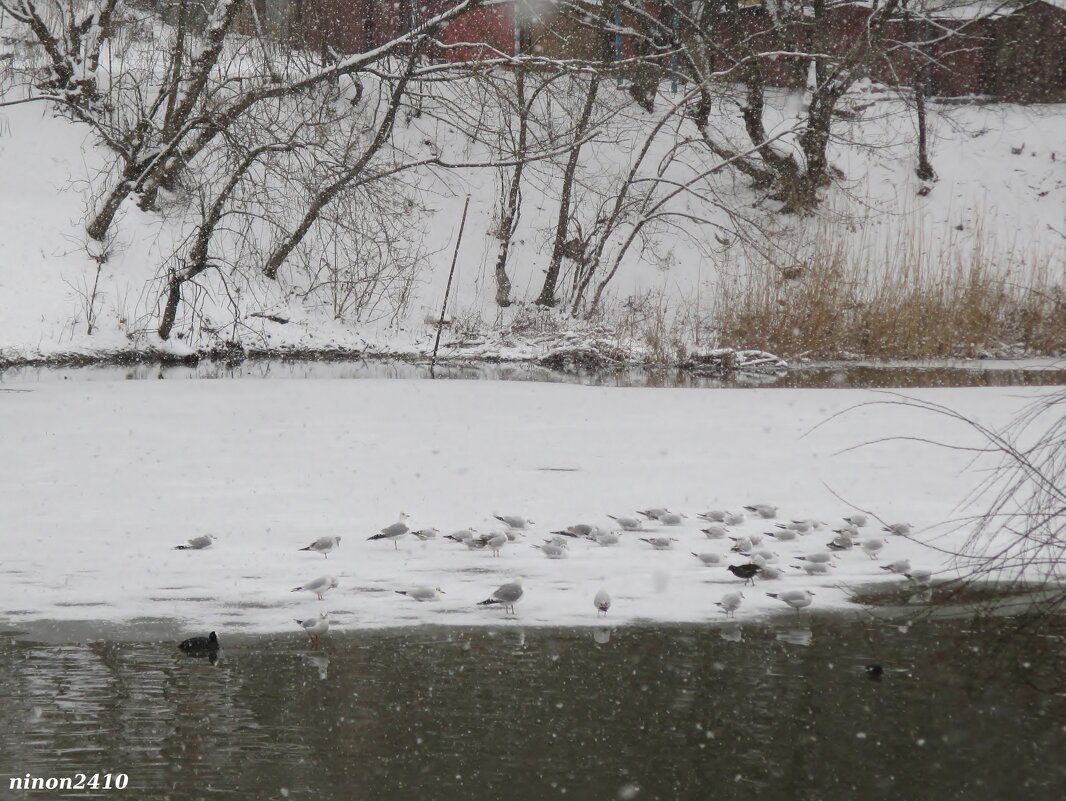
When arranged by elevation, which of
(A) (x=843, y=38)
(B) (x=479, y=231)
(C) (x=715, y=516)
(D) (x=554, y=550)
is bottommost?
(D) (x=554, y=550)

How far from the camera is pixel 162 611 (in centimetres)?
489

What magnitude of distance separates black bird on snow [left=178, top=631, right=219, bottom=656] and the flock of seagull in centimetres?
2

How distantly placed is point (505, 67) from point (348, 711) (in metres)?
11.4

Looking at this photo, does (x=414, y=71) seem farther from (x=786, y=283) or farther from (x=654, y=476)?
(x=654, y=476)

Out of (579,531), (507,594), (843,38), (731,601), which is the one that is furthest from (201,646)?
(843,38)

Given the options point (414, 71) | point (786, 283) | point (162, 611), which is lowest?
point (162, 611)

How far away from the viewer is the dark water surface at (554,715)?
330 centimetres

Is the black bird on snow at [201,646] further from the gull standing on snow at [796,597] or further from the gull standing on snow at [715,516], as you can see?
the gull standing on snow at [715,516]

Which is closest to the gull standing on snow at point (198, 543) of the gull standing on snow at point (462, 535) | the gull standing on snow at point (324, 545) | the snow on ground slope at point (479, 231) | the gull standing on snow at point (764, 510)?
the gull standing on snow at point (324, 545)

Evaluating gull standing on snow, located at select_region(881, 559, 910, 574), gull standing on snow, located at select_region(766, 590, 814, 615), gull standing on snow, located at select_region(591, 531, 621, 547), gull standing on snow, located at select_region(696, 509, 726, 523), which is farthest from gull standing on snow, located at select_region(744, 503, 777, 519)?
gull standing on snow, located at select_region(766, 590, 814, 615)

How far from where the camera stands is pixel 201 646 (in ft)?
14.3

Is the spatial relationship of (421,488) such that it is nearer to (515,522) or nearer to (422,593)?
(515,522)

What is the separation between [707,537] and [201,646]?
2.83m

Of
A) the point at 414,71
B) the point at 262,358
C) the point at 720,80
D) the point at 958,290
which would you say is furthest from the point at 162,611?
the point at 720,80
